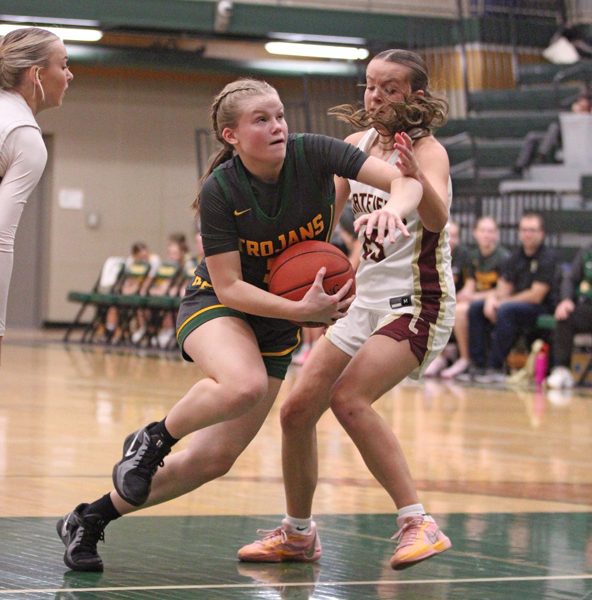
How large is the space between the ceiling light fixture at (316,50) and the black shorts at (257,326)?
51.0 ft

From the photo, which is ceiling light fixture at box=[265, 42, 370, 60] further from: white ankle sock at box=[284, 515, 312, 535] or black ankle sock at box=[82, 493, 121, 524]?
black ankle sock at box=[82, 493, 121, 524]

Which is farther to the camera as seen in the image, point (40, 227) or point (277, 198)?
point (40, 227)

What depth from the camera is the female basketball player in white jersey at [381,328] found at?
416 cm

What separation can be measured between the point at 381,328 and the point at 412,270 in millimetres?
217

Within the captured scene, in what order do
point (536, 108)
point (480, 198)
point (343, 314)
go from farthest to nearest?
point (536, 108), point (480, 198), point (343, 314)

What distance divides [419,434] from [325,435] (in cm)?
56

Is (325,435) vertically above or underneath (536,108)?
underneath

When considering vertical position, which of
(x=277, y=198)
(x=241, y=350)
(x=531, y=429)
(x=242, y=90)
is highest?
(x=242, y=90)

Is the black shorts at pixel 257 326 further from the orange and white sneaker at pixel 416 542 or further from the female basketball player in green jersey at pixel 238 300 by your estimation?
the orange and white sneaker at pixel 416 542

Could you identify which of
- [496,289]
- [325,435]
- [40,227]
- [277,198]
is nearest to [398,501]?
[277,198]

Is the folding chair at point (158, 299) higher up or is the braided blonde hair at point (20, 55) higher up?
the braided blonde hair at point (20, 55)

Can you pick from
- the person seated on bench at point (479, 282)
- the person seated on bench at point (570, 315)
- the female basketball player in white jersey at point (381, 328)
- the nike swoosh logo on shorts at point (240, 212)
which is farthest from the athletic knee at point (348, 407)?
the person seated on bench at point (479, 282)

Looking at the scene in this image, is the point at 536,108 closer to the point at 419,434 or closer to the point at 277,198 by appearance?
the point at 419,434

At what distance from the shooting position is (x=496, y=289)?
12922 millimetres
